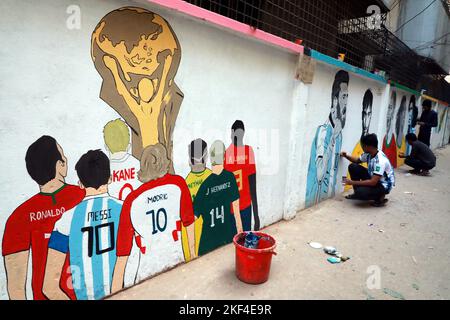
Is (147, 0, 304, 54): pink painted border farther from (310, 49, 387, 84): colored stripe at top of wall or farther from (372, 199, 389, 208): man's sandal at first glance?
(372, 199, 389, 208): man's sandal

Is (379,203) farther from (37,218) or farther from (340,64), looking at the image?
(37,218)

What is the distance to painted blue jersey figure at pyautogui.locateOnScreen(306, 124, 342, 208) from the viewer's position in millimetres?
4797

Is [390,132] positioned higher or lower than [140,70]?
lower

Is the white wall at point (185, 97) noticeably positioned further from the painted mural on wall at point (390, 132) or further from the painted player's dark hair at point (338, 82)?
the painted mural on wall at point (390, 132)

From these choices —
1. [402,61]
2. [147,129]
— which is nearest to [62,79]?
[147,129]

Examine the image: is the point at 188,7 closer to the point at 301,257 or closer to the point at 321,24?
the point at 301,257

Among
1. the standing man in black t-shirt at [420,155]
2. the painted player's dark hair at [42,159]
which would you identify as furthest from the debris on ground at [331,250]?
the standing man in black t-shirt at [420,155]

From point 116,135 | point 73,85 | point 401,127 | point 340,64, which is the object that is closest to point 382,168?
point 340,64

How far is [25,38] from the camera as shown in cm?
175

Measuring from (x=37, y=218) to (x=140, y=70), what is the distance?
126 cm

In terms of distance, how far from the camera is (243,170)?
3492 millimetres

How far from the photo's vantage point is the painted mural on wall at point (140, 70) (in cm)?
213

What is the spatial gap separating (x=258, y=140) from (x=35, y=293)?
102 inches

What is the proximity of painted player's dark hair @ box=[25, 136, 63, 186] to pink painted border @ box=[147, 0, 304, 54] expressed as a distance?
1.24 metres
